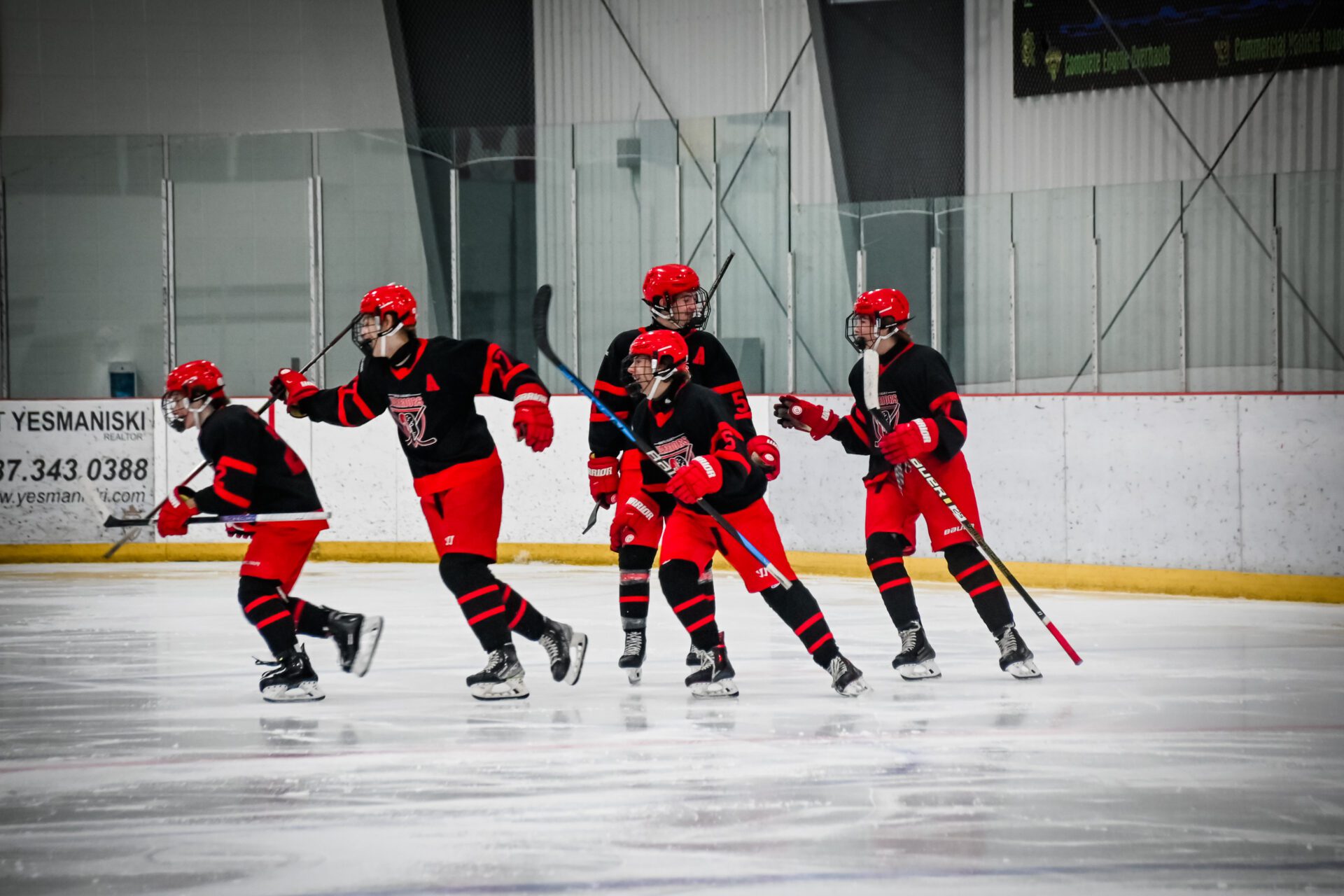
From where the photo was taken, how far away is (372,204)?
1007 cm

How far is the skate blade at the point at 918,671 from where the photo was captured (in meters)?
5.01

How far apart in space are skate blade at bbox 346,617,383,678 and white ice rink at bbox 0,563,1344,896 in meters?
0.07

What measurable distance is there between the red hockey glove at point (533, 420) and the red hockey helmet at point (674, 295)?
0.70 meters

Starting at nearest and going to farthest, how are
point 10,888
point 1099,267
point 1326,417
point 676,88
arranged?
1. point 10,888
2. point 1326,417
3. point 1099,267
4. point 676,88

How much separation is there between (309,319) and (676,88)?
170 inches

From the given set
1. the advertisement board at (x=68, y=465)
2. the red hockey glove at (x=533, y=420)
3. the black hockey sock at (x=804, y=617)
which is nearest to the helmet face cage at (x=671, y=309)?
the red hockey glove at (x=533, y=420)

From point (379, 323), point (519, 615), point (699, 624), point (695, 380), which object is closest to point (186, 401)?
point (379, 323)

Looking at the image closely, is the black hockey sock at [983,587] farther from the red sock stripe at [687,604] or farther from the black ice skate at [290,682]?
the black ice skate at [290,682]

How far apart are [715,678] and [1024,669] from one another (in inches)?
39.6

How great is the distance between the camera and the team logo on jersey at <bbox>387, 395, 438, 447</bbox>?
182 inches

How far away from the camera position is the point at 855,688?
4.65 m

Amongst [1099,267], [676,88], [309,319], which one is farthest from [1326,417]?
[676,88]

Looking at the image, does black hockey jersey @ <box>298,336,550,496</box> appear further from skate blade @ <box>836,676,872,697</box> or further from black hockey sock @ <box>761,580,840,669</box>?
skate blade @ <box>836,676,872,697</box>

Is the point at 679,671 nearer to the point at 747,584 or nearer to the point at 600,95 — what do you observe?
the point at 747,584
